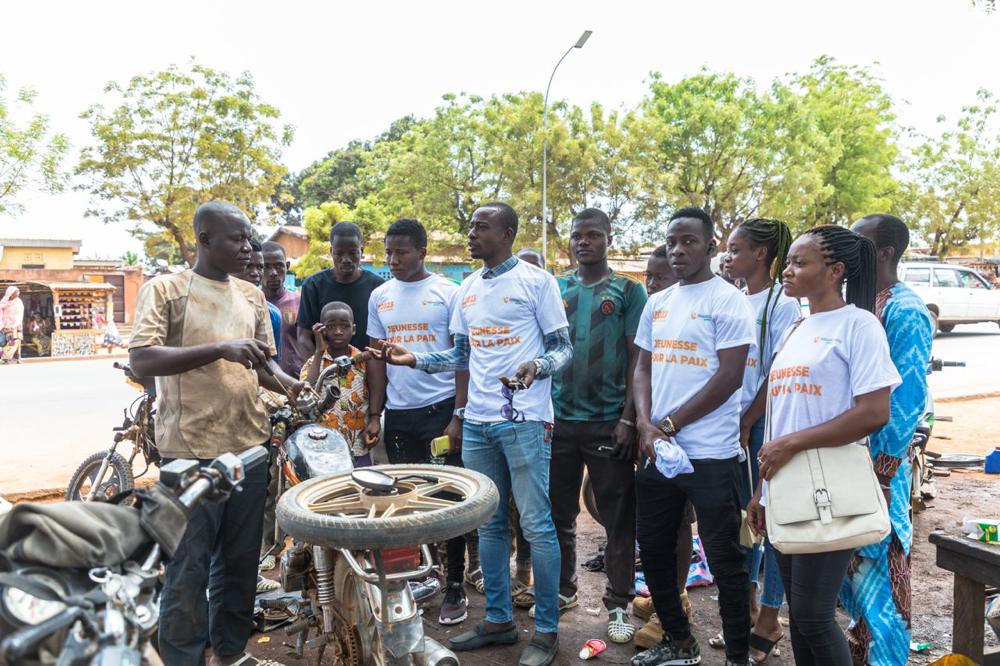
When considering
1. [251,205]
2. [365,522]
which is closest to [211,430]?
[365,522]

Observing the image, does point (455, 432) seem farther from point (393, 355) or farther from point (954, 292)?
point (954, 292)

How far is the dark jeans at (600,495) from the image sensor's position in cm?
384

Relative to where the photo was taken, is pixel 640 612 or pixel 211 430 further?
pixel 640 612

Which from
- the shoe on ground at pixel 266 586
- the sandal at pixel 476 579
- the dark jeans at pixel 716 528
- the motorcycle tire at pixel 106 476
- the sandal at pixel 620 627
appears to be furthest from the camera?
the motorcycle tire at pixel 106 476

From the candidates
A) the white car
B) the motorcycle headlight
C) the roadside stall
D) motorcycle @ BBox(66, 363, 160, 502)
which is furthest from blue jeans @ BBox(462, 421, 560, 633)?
the roadside stall

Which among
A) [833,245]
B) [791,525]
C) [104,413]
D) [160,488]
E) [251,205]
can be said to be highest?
[251,205]

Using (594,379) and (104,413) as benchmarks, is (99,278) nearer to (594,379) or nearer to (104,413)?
(104,413)

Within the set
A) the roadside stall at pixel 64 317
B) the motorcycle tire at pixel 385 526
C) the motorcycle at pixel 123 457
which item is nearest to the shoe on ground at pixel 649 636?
the motorcycle tire at pixel 385 526

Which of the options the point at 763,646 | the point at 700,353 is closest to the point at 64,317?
the point at 700,353

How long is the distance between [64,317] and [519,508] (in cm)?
2330

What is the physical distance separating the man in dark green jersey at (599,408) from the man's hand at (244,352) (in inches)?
70.3

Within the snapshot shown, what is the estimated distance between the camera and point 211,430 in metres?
3.07

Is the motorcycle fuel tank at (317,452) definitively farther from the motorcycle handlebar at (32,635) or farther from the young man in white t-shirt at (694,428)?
the motorcycle handlebar at (32,635)

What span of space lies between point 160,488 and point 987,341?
21.7 m
